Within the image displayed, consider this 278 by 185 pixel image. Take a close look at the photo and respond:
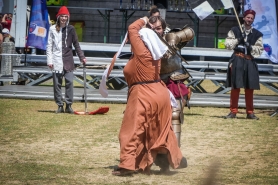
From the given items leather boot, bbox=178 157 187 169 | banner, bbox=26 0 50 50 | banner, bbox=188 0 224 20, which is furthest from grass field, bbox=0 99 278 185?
banner, bbox=26 0 50 50

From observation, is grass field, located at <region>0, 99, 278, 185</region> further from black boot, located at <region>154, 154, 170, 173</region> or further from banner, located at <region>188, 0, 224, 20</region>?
banner, located at <region>188, 0, 224, 20</region>

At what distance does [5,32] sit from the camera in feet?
63.6

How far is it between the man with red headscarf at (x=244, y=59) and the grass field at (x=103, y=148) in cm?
49

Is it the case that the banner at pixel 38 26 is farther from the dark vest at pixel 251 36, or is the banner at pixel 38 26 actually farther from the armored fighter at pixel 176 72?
the armored fighter at pixel 176 72

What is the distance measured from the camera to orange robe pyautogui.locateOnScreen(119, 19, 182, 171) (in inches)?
276

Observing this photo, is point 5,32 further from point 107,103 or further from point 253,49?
point 253,49

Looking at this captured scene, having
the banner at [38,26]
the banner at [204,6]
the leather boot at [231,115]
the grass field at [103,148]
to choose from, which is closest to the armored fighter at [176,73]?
the grass field at [103,148]

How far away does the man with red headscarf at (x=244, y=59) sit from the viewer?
12.3m

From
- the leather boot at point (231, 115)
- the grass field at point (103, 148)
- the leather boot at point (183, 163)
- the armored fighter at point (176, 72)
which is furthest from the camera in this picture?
the leather boot at point (231, 115)

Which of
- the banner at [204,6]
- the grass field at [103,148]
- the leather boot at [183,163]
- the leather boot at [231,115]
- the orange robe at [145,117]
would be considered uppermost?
the banner at [204,6]

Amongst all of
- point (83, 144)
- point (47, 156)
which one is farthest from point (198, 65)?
point (47, 156)

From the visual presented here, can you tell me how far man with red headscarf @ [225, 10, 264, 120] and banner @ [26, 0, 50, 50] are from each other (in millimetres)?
6192

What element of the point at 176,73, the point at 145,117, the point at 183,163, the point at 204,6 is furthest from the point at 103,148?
the point at 204,6

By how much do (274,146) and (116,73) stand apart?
691cm
